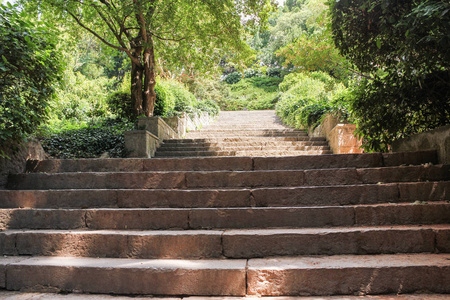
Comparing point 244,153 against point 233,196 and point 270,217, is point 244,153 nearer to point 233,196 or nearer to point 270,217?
point 233,196

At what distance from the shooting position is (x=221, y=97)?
948 inches

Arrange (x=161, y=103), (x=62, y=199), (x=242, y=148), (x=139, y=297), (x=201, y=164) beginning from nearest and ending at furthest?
(x=139, y=297), (x=62, y=199), (x=201, y=164), (x=242, y=148), (x=161, y=103)

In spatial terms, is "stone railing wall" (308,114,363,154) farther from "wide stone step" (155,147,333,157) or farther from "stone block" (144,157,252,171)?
"stone block" (144,157,252,171)

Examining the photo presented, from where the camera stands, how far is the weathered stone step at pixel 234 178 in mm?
3775

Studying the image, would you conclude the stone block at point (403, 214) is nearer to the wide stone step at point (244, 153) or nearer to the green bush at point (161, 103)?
the wide stone step at point (244, 153)

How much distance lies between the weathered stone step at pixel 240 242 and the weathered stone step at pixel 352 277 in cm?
24

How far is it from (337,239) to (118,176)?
9.18 ft

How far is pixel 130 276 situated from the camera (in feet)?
8.70

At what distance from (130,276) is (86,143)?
4892 millimetres

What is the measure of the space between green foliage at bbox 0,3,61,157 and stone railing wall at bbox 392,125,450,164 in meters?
5.29

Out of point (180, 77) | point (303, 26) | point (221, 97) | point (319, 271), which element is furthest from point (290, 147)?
point (303, 26)

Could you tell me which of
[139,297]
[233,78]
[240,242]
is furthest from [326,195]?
[233,78]

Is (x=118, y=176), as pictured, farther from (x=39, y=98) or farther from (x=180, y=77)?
(x=180, y=77)

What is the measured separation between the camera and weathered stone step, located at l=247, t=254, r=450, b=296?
2.41m
